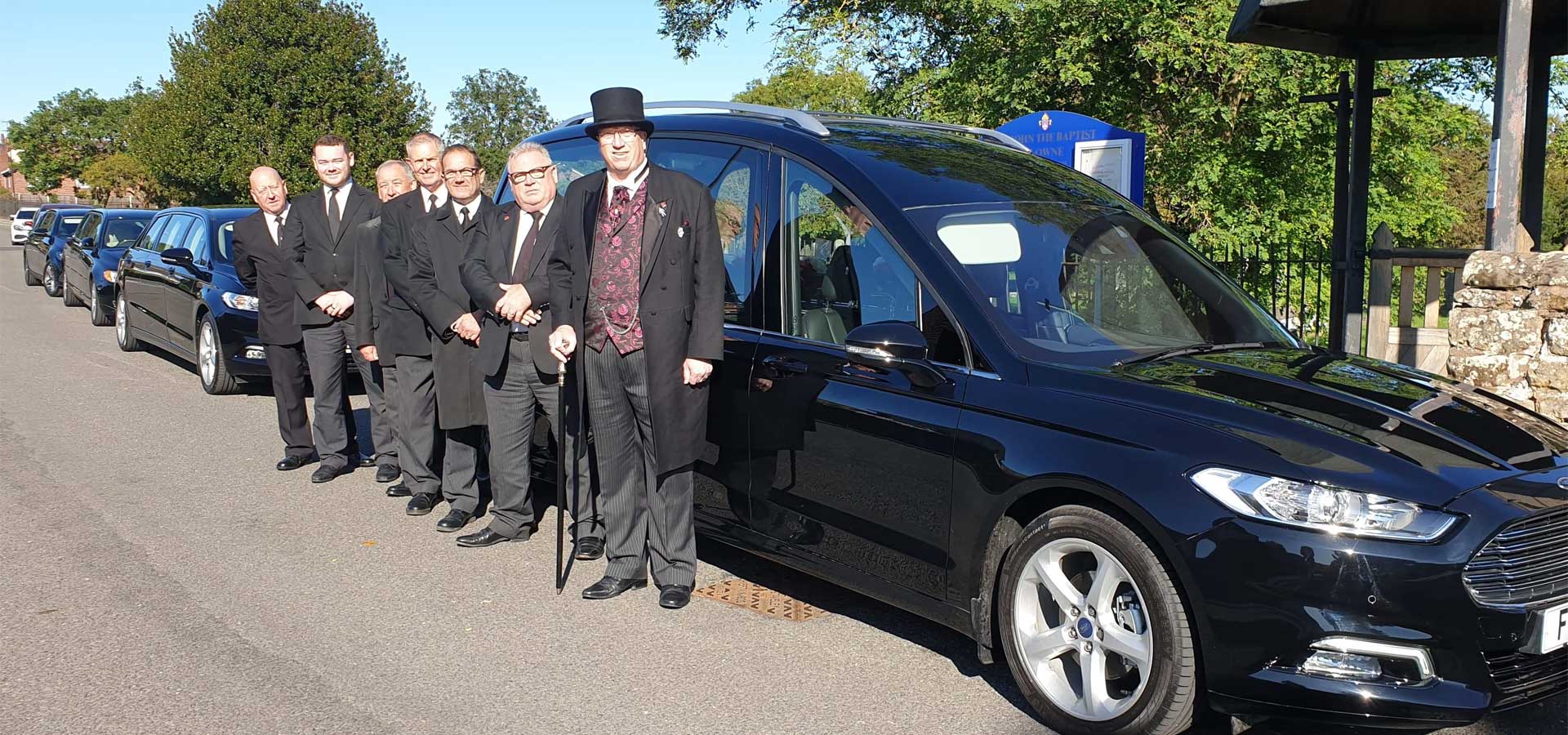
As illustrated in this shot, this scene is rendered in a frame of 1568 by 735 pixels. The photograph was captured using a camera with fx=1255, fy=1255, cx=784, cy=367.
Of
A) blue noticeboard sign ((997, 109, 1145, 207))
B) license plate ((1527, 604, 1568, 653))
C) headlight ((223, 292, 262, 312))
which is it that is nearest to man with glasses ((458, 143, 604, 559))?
license plate ((1527, 604, 1568, 653))

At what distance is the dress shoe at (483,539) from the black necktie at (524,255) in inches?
52.1

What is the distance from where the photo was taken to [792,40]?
62.7 feet

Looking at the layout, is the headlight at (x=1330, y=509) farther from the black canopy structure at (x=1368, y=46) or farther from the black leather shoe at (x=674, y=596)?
the black canopy structure at (x=1368, y=46)

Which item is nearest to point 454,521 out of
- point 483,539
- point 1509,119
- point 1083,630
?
point 483,539

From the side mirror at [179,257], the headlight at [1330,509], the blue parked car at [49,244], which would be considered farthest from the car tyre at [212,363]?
the blue parked car at [49,244]

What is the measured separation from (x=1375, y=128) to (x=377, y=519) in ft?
41.5

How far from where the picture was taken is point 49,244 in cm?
2406

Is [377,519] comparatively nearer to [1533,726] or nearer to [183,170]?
[1533,726]

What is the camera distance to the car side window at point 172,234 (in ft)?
40.7

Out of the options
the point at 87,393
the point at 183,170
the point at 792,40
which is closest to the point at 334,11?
the point at 183,170

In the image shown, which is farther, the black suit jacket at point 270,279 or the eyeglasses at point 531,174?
the black suit jacket at point 270,279

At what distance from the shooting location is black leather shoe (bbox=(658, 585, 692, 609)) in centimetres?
529

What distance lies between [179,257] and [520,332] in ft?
22.7

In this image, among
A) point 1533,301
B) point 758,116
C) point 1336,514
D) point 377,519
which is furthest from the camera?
point 377,519
